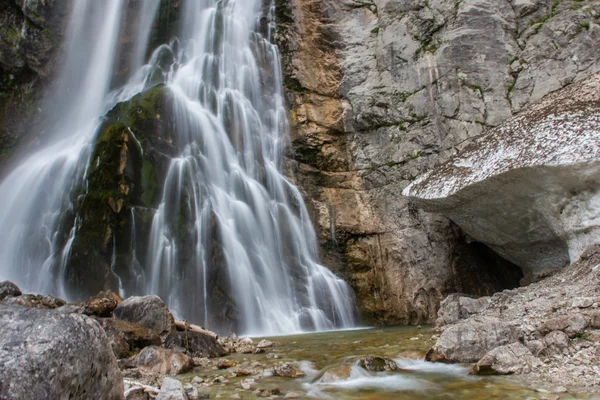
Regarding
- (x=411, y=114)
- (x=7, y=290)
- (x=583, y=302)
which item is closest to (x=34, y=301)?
(x=7, y=290)

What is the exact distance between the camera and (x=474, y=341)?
510 centimetres

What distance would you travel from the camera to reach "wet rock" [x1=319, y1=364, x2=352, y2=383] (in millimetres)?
4672

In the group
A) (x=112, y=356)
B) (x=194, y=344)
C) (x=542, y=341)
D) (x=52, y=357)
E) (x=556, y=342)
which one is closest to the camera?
(x=52, y=357)

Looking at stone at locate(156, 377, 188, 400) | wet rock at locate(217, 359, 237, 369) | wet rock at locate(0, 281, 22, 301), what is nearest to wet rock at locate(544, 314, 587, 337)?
wet rock at locate(217, 359, 237, 369)

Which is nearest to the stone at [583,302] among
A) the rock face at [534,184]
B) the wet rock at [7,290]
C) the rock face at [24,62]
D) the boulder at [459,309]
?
the boulder at [459,309]

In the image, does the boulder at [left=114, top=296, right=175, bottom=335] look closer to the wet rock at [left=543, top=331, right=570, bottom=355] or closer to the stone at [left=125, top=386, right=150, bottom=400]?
the stone at [left=125, top=386, right=150, bottom=400]

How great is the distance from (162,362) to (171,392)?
5.76 feet

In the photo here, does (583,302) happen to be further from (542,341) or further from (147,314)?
(147,314)

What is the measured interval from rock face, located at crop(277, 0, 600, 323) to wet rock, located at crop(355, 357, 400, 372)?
7067mm

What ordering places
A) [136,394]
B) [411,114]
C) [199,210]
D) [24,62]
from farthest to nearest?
[24,62], [411,114], [199,210], [136,394]

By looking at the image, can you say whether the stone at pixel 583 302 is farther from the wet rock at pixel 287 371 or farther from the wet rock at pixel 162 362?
the wet rock at pixel 162 362

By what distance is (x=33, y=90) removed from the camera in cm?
1853

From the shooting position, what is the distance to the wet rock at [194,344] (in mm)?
6099

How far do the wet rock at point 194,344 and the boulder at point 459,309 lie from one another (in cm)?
452
